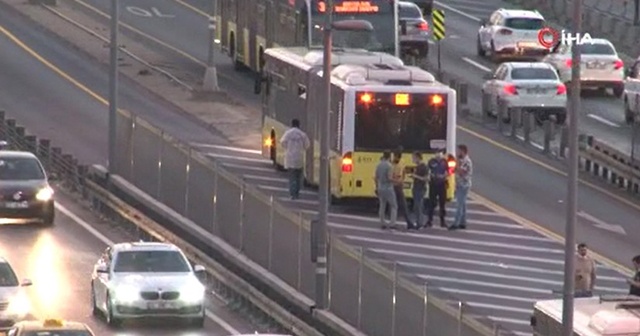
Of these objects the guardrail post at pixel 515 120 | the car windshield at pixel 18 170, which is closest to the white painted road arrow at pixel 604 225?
the guardrail post at pixel 515 120

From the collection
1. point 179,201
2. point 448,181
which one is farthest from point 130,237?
point 448,181

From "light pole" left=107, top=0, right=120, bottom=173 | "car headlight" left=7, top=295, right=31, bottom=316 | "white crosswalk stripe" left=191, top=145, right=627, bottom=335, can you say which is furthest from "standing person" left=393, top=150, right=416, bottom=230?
"car headlight" left=7, top=295, right=31, bottom=316

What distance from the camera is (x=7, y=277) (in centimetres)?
3778

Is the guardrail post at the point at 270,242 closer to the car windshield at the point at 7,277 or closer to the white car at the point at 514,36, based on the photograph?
the car windshield at the point at 7,277

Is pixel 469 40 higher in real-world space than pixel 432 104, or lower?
lower

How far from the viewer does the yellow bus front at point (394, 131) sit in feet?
154

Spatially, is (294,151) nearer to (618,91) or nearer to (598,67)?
(598,67)

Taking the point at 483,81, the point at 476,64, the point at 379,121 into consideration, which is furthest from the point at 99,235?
the point at 476,64

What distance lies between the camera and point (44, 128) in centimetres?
6025

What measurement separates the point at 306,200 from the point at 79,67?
2193 cm

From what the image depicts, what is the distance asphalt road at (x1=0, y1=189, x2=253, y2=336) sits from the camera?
127ft

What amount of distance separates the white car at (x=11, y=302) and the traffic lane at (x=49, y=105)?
18.2 m

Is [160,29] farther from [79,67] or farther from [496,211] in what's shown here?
[496,211]

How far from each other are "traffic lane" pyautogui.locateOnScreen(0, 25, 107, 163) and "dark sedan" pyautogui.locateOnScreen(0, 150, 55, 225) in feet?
22.1
